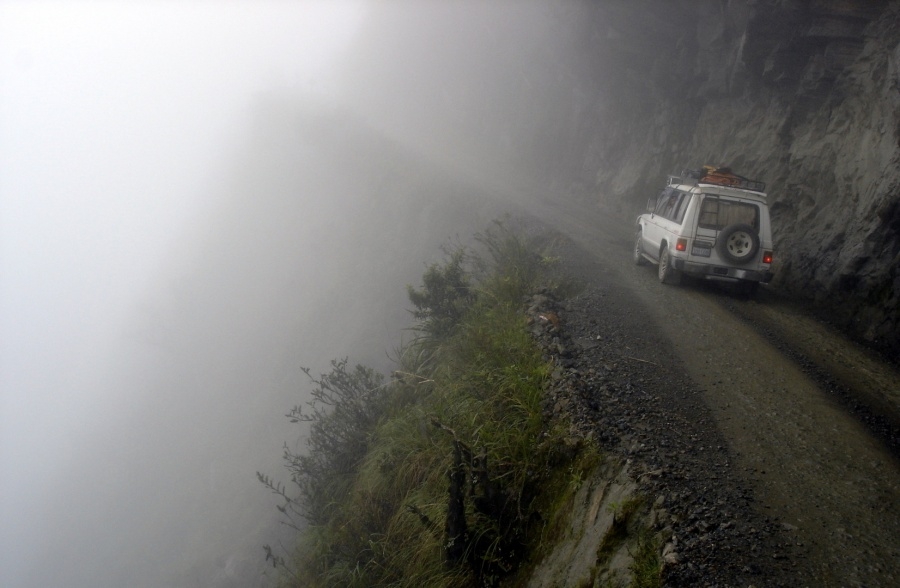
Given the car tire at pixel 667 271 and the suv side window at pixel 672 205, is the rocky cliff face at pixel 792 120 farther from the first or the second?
the suv side window at pixel 672 205

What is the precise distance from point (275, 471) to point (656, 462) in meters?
19.4

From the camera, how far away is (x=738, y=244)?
357 inches

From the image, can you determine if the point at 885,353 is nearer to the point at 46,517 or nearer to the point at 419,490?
the point at 419,490

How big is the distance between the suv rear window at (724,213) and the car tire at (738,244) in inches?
9.1

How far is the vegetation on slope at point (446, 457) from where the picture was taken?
4691 mm

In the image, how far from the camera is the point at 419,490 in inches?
239

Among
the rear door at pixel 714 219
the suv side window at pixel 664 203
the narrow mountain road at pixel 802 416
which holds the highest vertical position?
the suv side window at pixel 664 203

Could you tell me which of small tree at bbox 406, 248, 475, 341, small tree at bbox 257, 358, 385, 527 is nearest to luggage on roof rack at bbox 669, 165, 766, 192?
small tree at bbox 406, 248, 475, 341

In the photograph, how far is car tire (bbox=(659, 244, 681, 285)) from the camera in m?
9.84

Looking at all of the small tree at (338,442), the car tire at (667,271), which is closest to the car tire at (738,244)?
the car tire at (667,271)

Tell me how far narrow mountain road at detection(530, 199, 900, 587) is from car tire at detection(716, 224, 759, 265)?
770 mm

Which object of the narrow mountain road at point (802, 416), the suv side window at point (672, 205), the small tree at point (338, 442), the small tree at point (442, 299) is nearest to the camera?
the narrow mountain road at point (802, 416)

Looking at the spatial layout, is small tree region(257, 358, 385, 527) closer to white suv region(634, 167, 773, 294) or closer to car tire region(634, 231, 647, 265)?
white suv region(634, 167, 773, 294)

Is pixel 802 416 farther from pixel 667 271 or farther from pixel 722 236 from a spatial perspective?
pixel 667 271
